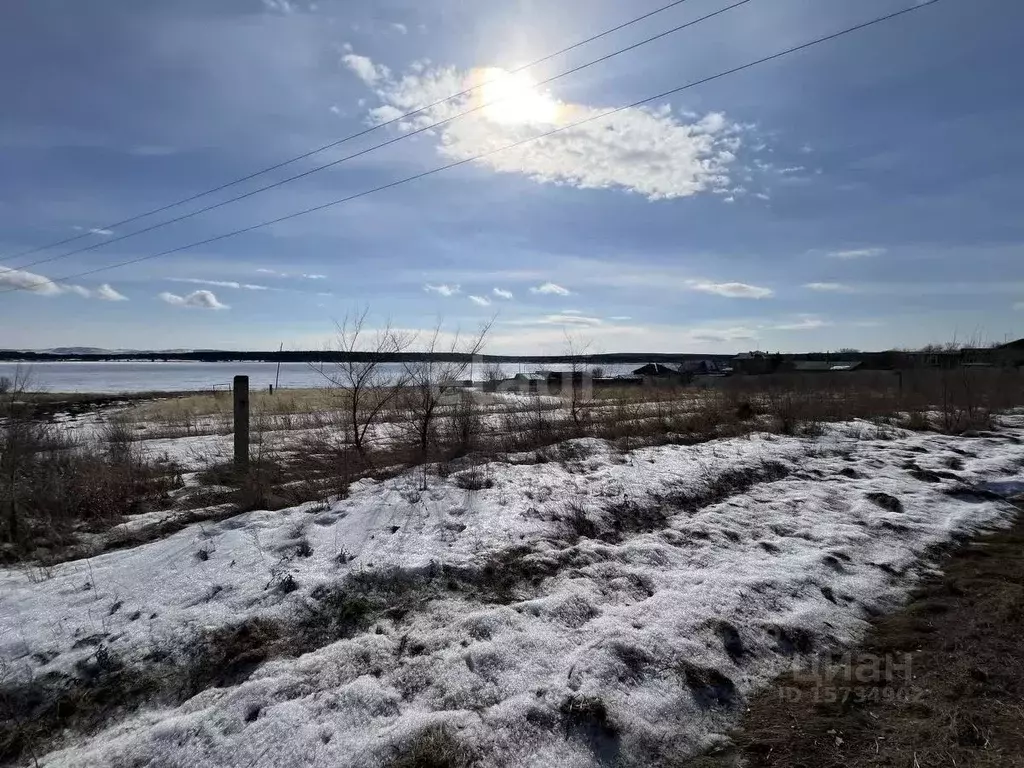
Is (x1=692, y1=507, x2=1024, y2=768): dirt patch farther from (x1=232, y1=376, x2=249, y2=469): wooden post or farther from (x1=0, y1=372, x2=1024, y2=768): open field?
(x1=232, y1=376, x2=249, y2=469): wooden post

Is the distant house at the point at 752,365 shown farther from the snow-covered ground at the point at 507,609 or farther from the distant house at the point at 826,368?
the snow-covered ground at the point at 507,609

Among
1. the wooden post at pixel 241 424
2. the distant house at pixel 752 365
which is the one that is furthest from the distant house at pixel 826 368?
the wooden post at pixel 241 424

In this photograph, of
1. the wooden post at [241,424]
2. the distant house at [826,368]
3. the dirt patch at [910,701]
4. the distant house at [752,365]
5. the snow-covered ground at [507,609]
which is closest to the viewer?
the dirt patch at [910,701]

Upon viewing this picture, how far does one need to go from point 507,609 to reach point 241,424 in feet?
20.3

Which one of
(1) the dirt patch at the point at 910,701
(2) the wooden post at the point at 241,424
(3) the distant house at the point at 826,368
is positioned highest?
(3) the distant house at the point at 826,368

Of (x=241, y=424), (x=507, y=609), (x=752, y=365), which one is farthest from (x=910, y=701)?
(x=752, y=365)

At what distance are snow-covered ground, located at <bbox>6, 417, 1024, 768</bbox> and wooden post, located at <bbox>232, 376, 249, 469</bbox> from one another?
229 cm

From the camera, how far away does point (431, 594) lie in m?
4.75

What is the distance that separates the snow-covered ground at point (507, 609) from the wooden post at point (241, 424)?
90.2 inches

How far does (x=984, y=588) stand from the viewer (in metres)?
5.17

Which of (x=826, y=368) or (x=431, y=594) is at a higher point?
(x=826, y=368)

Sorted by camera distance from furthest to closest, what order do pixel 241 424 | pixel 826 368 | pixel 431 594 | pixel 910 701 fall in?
pixel 826 368, pixel 241 424, pixel 431 594, pixel 910 701

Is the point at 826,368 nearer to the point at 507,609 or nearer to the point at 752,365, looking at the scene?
the point at 752,365

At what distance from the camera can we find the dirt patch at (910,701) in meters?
3.04
